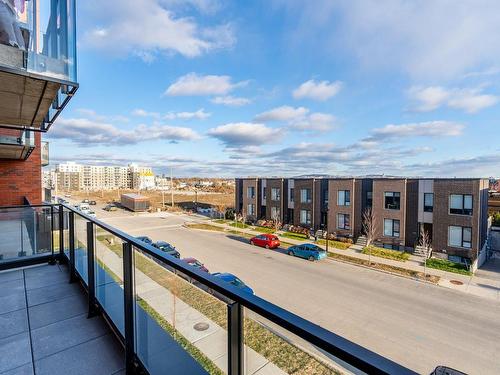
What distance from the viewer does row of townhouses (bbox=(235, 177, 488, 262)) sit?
17.5 meters

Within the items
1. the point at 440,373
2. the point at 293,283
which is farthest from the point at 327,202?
the point at 440,373

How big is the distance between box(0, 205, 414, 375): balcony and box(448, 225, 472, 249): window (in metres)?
20.7

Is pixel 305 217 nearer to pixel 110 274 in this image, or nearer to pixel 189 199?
pixel 110 274

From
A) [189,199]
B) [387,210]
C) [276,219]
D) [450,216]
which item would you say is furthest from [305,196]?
[189,199]

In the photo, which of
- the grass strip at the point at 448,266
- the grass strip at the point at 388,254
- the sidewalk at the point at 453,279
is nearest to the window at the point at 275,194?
the sidewalk at the point at 453,279

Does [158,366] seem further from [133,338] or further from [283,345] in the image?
[283,345]

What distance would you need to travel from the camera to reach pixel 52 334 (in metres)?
3.26

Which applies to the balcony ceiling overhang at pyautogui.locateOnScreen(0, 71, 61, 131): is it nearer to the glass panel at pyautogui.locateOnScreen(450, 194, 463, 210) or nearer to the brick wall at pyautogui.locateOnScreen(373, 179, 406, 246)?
the brick wall at pyautogui.locateOnScreen(373, 179, 406, 246)

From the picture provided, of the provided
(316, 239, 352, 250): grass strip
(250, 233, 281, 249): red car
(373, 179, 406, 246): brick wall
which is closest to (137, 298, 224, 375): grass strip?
(250, 233, 281, 249): red car

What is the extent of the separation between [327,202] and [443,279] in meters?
11.6

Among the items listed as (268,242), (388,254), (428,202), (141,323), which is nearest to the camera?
(141,323)

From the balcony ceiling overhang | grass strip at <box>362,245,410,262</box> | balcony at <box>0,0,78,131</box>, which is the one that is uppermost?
balcony at <box>0,0,78,131</box>

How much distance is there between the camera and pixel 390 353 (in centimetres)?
803

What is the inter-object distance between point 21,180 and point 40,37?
12607mm
